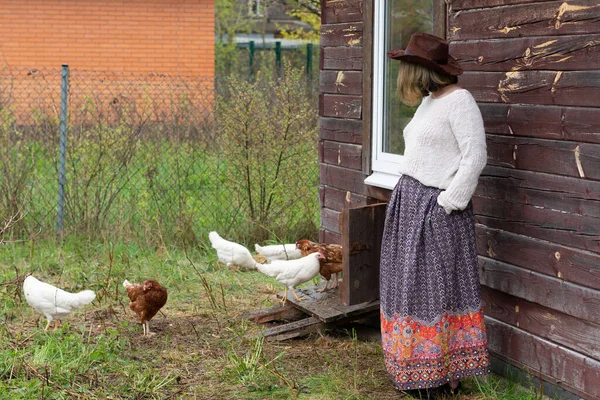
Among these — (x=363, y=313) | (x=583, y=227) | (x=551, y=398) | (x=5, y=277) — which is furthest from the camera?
(x=5, y=277)

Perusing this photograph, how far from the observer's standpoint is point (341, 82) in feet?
21.3

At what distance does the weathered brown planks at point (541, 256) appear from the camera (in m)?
4.16

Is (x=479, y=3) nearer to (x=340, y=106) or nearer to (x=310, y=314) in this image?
(x=340, y=106)

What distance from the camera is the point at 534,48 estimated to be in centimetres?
443

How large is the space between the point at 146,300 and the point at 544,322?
2.77 meters

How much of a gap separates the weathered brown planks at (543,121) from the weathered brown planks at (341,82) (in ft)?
5.00

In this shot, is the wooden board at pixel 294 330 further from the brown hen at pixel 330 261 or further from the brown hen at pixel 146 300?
the brown hen at pixel 146 300

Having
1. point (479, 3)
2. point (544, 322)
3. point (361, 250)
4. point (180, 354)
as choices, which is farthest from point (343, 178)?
point (544, 322)

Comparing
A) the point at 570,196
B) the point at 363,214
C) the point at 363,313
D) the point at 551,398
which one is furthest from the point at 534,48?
the point at 363,313

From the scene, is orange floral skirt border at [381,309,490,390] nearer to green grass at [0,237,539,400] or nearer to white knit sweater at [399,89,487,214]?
green grass at [0,237,539,400]

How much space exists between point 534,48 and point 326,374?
2.28m

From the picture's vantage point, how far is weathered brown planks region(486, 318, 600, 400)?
4.23m

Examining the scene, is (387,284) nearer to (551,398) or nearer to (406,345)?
(406,345)

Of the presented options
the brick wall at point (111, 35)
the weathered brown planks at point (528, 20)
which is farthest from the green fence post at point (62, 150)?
the brick wall at point (111, 35)
